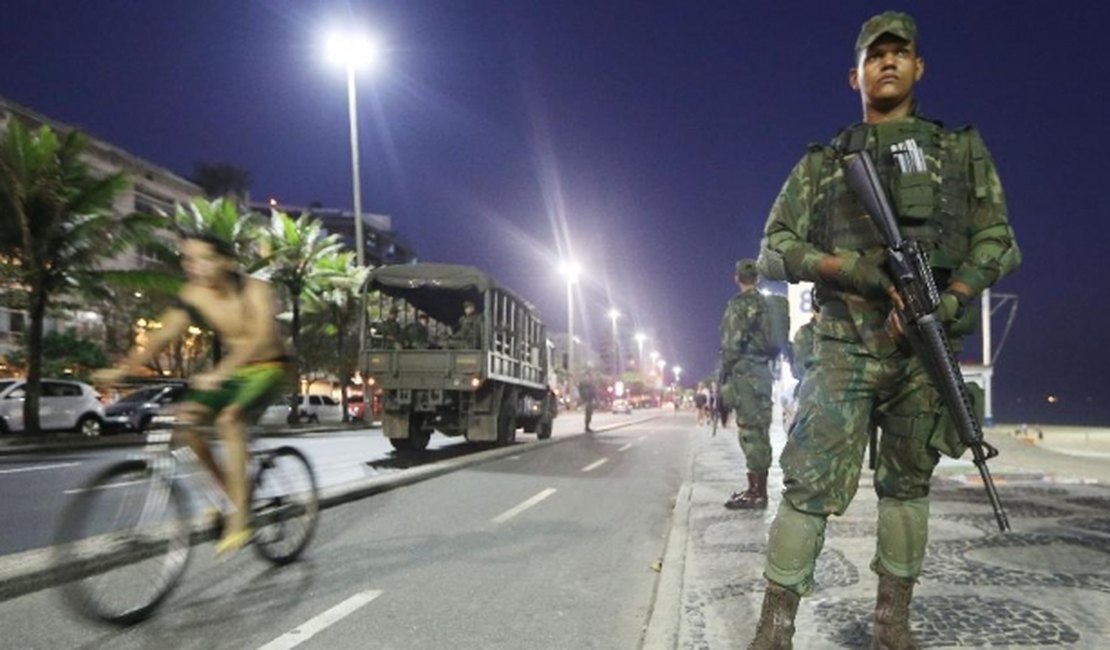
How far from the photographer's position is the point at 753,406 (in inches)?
267

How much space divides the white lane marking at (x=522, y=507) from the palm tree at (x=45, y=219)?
1441 cm

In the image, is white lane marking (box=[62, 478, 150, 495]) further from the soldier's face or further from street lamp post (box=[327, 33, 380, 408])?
street lamp post (box=[327, 33, 380, 408])

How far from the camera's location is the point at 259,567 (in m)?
4.99

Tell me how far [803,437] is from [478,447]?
44.1 feet

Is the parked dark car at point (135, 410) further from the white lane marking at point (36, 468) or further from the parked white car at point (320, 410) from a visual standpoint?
the parked white car at point (320, 410)

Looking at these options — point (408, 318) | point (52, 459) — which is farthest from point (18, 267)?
point (408, 318)

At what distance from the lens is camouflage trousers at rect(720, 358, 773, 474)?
267 inches

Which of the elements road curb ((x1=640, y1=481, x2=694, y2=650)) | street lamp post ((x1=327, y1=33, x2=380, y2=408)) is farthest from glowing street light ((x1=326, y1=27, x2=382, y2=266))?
road curb ((x1=640, y1=481, x2=694, y2=650))

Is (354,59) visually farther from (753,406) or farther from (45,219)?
(753,406)

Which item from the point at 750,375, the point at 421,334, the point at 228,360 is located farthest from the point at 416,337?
the point at 228,360

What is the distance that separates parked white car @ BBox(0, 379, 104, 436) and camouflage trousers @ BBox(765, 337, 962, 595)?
21.1m

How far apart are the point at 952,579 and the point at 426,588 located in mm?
2861

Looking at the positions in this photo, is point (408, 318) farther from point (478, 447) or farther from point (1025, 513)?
point (1025, 513)

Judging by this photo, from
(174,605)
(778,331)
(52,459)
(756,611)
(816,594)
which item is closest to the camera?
(756,611)
